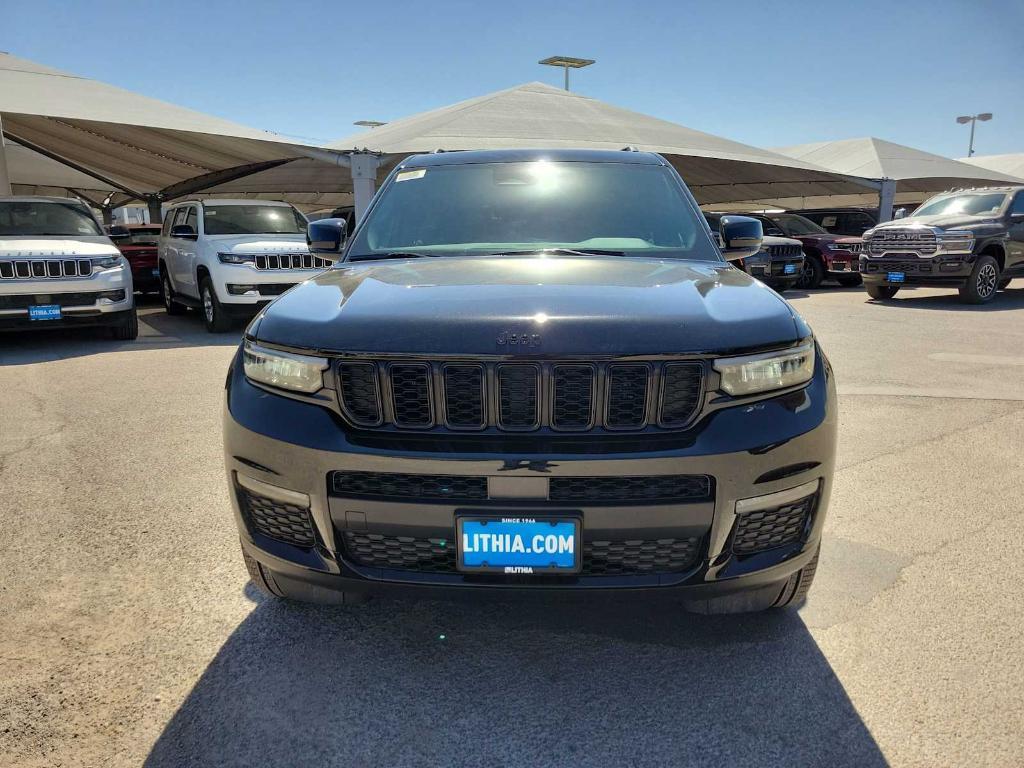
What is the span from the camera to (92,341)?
9.85m

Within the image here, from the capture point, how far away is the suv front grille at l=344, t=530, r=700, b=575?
6.57ft

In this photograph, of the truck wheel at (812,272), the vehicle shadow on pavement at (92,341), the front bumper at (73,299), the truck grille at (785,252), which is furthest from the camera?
the truck wheel at (812,272)

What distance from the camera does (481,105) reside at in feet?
62.4

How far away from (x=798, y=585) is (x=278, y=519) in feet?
5.27

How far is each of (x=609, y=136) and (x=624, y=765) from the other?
1785 cm

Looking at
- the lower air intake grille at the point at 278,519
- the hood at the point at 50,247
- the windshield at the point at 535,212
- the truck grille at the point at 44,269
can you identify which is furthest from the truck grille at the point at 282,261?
the lower air intake grille at the point at 278,519

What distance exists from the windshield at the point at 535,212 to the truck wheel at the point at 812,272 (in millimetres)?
14691

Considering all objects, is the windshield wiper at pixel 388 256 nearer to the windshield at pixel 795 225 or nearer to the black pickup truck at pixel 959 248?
the black pickup truck at pixel 959 248

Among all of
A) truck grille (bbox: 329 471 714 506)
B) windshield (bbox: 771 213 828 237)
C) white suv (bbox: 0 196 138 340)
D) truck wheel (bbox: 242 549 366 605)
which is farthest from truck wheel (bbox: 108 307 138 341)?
windshield (bbox: 771 213 828 237)

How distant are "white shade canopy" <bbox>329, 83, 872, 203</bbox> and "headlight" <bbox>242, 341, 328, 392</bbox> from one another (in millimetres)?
14430

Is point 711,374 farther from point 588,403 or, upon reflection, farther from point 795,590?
point 795,590

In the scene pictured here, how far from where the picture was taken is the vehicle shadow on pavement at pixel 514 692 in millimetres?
2035

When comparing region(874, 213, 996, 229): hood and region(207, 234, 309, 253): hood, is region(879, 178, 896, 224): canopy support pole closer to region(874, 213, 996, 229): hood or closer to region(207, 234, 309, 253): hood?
region(874, 213, 996, 229): hood

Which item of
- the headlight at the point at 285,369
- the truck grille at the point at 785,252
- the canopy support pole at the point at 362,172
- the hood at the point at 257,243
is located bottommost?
the truck grille at the point at 785,252
